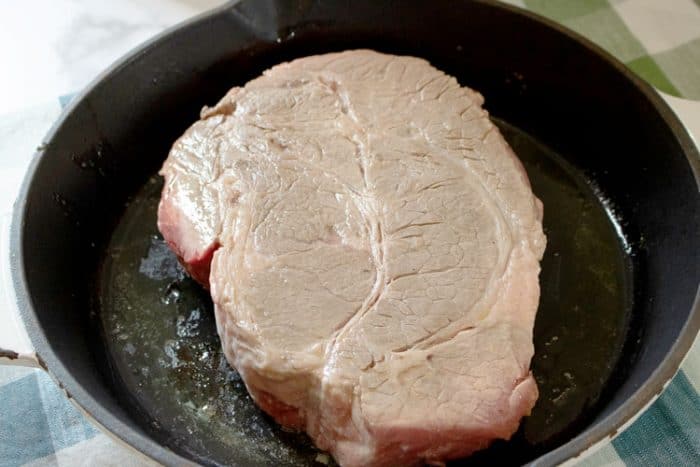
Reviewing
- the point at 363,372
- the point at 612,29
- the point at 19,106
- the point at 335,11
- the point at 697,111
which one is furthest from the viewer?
the point at 612,29

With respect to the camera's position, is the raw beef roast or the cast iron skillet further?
the cast iron skillet

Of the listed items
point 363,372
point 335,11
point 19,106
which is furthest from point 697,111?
point 19,106

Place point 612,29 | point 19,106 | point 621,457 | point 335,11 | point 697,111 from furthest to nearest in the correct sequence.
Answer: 1. point 612,29
2. point 19,106
3. point 335,11
4. point 697,111
5. point 621,457

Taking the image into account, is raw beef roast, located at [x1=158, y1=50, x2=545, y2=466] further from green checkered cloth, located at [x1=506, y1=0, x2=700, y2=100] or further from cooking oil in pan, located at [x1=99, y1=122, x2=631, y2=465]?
green checkered cloth, located at [x1=506, y1=0, x2=700, y2=100]

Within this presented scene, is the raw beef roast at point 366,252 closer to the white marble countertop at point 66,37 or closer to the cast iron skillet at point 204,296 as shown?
the cast iron skillet at point 204,296

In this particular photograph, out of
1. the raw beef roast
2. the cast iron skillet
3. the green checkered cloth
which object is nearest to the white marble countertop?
the cast iron skillet

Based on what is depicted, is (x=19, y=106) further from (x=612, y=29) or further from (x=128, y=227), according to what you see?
(x=612, y=29)
